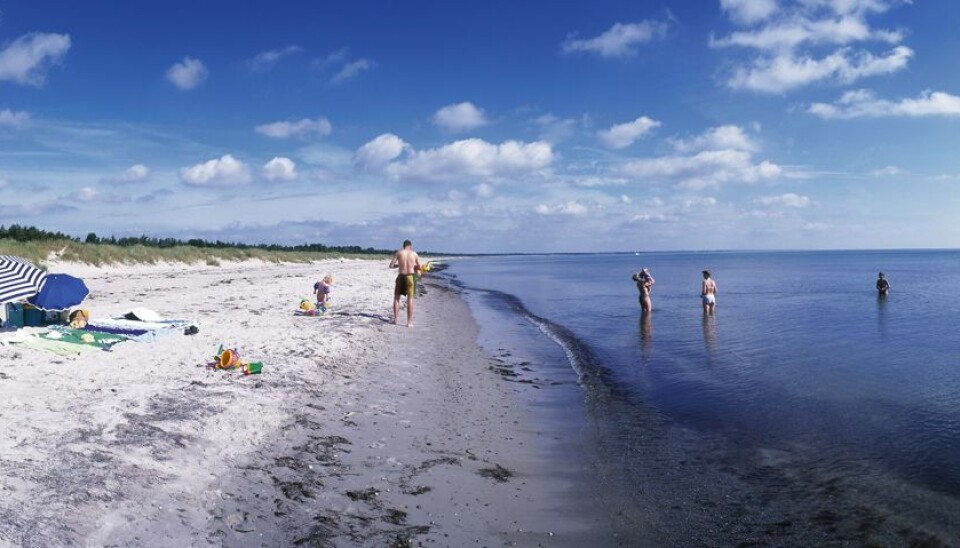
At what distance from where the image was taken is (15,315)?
1320cm

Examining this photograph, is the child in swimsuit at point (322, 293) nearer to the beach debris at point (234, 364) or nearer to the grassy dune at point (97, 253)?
the beach debris at point (234, 364)

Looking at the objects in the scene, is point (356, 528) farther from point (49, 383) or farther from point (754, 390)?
point (754, 390)

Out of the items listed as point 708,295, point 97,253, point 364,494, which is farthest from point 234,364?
point 97,253

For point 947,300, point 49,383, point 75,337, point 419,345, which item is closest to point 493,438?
point 49,383

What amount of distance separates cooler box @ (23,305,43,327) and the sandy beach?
333 centimetres

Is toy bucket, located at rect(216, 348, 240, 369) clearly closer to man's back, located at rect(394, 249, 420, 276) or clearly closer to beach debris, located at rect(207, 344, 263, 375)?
beach debris, located at rect(207, 344, 263, 375)

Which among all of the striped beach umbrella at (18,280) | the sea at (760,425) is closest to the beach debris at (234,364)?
the sea at (760,425)

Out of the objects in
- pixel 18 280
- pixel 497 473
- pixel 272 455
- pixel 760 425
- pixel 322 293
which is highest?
pixel 18 280

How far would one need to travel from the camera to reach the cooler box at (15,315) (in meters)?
13.1

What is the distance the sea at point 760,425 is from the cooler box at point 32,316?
1042 cm

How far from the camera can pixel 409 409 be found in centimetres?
917

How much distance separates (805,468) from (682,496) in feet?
6.59

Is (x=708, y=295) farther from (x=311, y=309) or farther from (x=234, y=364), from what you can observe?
(x=234, y=364)

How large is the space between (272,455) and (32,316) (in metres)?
10.3
